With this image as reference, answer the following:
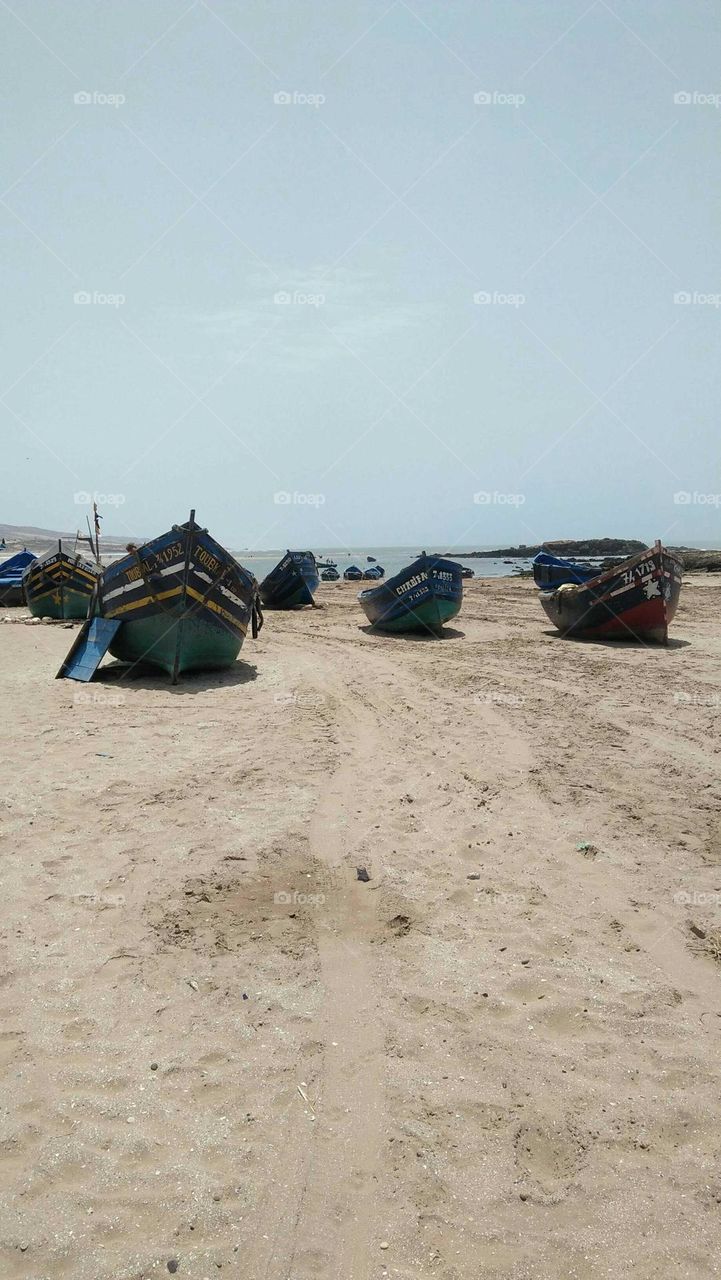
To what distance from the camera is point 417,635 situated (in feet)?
52.1

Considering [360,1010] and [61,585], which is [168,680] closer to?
[360,1010]

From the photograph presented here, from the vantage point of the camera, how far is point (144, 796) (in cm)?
591

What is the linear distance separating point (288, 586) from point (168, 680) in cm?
1286

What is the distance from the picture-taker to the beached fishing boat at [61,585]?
771 inches

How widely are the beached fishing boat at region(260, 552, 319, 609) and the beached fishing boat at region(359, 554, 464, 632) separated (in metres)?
7.60

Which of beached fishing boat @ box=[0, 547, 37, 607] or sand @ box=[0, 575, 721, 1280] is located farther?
beached fishing boat @ box=[0, 547, 37, 607]

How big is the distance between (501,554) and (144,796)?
9894cm

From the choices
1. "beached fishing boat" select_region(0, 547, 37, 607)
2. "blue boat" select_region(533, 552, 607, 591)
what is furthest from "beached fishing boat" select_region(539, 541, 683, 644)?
"beached fishing boat" select_region(0, 547, 37, 607)

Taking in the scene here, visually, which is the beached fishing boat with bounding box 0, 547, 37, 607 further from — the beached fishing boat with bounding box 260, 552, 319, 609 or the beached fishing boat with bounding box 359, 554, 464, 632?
the beached fishing boat with bounding box 359, 554, 464, 632

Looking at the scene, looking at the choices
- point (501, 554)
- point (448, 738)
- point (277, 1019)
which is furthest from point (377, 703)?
point (501, 554)

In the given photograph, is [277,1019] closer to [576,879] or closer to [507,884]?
[507,884]

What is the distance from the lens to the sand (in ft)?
7.77

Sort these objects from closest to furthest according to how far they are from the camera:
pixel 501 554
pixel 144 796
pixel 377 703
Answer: pixel 144 796, pixel 377 703, pixel 501 554

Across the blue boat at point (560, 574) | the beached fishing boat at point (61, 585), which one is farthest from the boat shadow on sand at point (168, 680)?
the blue boat at point (560, 574)
